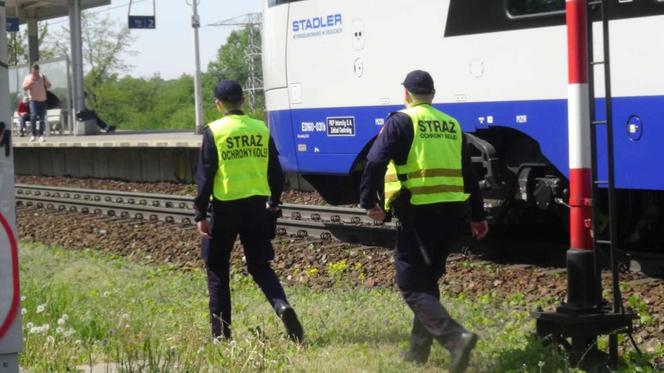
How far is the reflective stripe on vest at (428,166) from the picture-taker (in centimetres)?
620

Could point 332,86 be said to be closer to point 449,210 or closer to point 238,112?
point 238,112

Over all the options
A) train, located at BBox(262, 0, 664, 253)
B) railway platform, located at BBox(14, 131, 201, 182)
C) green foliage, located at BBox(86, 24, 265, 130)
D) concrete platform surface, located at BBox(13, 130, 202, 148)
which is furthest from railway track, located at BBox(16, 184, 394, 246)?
green foliage, located at BBox(86, 24, 265, 130)

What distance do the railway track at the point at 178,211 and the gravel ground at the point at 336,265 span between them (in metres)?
0.31

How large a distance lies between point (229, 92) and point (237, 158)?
441 mm

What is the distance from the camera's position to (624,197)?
9.47 metres

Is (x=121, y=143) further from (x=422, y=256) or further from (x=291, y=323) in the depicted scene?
(x=422, y=256)

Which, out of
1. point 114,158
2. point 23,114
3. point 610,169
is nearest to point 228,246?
point 610,169

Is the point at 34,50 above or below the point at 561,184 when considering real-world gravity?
above

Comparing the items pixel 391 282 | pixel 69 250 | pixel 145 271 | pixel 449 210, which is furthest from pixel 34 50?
pixel 449 210

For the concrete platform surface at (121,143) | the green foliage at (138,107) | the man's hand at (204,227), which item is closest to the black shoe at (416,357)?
the man's hand at (204,227)

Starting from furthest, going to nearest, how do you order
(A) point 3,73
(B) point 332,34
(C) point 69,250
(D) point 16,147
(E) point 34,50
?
(E) point 34,50 < (D) point 16,147 < (C) point 69,250 < (B) point 332,34 < (A) point 3,73

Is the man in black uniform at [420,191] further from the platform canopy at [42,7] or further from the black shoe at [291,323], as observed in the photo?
the platform canopy at [42,7]

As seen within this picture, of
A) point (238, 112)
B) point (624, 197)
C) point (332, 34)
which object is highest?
point (332, 34)

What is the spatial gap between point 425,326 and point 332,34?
18.3 ft
